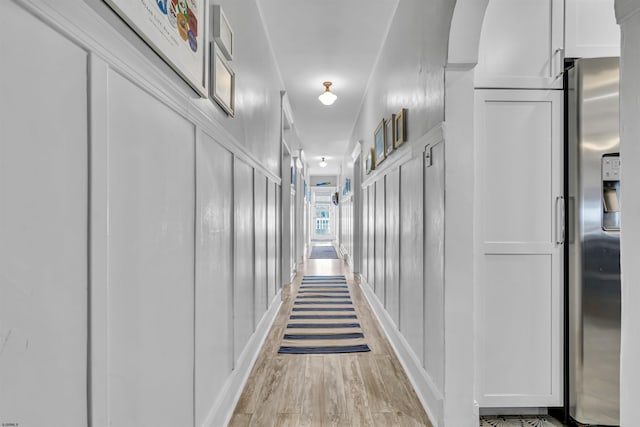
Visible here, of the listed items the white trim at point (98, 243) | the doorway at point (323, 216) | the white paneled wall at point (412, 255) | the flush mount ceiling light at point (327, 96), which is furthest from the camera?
the doorway at point (323, 216)

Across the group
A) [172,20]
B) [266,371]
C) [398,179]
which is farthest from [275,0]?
[266,371]

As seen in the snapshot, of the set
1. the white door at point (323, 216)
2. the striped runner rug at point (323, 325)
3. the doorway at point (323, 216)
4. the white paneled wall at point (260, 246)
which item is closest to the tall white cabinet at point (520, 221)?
the striped runner rug at point (323, 325)

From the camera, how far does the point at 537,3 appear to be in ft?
6.87

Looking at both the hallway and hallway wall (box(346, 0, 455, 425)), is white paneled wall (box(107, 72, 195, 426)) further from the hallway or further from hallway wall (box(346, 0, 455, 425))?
hallway wall (box(346, 0, 455, 425))

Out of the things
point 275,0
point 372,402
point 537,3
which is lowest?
point 372,402

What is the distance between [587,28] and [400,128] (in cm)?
121

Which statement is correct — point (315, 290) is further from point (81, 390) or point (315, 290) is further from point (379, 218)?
point (81, 390)

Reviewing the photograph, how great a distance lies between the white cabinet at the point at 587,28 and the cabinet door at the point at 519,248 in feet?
0.99

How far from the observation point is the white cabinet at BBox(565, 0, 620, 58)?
2094mm

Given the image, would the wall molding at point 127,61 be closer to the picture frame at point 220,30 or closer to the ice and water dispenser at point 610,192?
the picture frame at point 220,30

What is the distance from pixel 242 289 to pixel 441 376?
4.11 feet

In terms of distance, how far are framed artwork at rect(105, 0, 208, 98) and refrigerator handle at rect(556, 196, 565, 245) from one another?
187 centimetres

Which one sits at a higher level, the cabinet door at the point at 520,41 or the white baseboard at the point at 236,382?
the cabinet door at the point at 520,41

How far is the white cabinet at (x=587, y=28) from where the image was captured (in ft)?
6.87
